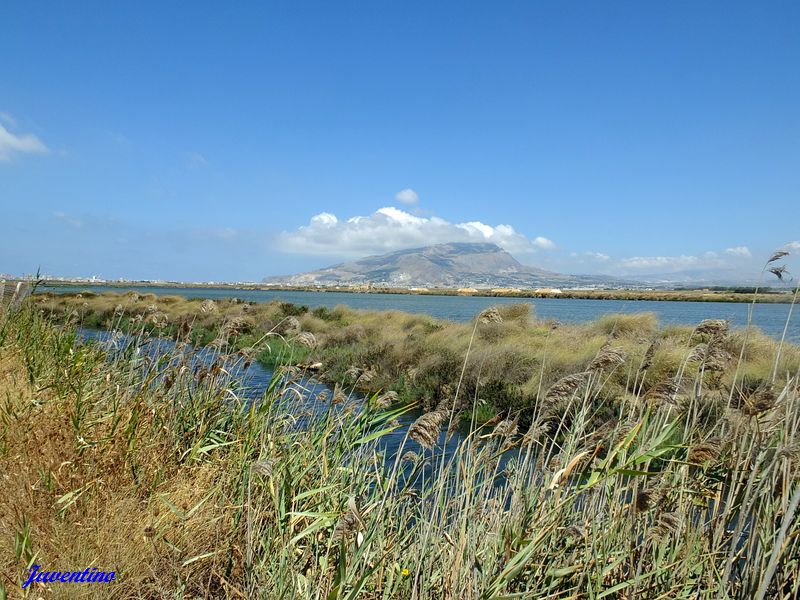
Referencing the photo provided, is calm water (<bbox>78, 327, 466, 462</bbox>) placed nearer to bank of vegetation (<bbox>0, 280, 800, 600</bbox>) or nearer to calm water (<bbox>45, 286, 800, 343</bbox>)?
bank of vegetation (<bbox>0, 280, 800, 600</bbox>)

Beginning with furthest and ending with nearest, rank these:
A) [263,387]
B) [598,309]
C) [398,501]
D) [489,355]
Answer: [598,309] → [489,355] → [263,387] → [398,501]

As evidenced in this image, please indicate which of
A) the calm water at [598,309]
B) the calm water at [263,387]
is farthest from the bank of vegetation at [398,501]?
the calm water at [598,309]

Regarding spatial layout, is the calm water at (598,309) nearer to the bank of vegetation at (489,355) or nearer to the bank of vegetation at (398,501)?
the bank of vegetation at (489,355)

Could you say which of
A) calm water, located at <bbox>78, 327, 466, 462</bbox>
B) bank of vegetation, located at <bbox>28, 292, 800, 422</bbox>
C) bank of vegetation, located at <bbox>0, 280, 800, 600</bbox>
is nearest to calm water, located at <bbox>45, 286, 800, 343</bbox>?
bank of vegetation, located at <bbox>28, 292, 800, 422</bbox>

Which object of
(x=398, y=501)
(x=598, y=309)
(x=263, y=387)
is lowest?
(x=598, y=309)

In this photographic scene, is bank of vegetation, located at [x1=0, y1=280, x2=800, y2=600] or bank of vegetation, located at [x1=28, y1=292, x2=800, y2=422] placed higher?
bank of vegetation, located at [x1=0, y1=280, x2=800, y2=600]

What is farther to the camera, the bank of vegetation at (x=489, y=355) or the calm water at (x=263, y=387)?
the bank of vegetation at (x=489, y=355)

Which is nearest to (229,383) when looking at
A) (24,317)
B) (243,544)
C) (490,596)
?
(243,544)

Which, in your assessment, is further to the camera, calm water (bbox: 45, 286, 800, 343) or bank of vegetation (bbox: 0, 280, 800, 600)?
calm water (bbox: 45, 286, 800, 343)

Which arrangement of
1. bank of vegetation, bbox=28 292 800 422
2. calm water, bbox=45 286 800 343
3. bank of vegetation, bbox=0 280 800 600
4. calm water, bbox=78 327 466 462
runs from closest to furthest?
bank of vegetation, bbox=0 280 800 600, calm water, bbox=78 327 466 462, bank of vegetation, bbox=28 292 800 422, calm water, bbox=45 286 800 343

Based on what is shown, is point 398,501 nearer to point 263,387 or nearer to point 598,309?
point 263,387

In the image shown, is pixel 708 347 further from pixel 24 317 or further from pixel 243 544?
pixel 24 317

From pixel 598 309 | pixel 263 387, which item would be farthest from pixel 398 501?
pixel 598 309

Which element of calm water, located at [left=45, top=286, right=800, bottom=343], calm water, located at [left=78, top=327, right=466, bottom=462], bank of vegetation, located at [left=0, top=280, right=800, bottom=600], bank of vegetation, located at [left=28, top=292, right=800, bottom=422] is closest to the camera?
bank of vegetation, located at [left=0, top=280, right=800, bottom=600]
